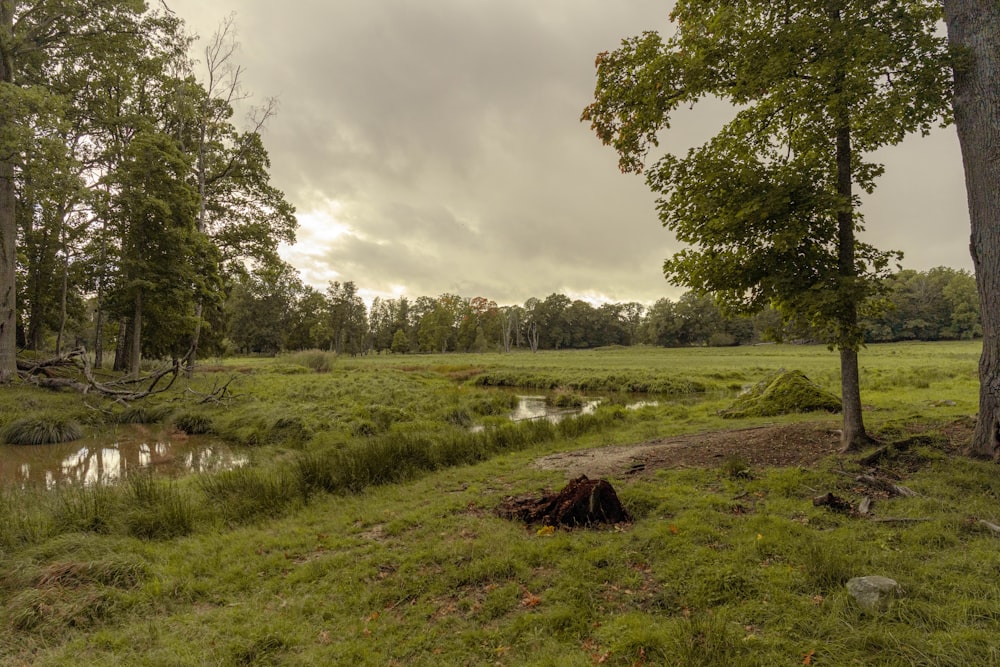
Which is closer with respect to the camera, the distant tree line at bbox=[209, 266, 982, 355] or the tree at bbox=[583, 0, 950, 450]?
the tree at bbox=[583, 0, 950, 450]

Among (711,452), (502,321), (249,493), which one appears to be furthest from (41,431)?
(502,321)

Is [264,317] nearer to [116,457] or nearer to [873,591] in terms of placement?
[116,457]

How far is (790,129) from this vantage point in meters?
8.28

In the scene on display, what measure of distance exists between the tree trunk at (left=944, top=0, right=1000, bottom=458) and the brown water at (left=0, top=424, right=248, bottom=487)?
42.5 ft

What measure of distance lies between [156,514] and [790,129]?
40.1 feet

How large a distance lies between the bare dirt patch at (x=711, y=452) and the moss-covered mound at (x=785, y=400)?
150 inches

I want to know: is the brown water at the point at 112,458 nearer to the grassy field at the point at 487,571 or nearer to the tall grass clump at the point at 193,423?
the tall grass clump at the point at 193,423

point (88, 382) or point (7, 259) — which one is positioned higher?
point (7, 259)

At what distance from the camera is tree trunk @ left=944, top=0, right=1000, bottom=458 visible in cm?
610

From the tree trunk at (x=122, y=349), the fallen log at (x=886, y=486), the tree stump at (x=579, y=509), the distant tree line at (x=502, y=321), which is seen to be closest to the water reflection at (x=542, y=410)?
the tree stump at (x=579, y=509)

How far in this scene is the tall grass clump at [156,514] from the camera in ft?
20.1

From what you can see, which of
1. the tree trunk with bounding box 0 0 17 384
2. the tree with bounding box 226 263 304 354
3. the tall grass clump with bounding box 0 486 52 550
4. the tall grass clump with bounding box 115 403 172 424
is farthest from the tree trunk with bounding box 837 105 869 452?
the tree with bounding box 226 263 304 354

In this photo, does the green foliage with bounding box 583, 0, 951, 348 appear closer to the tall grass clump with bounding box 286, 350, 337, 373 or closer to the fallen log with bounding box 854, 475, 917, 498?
the fallen log with bounding box 854, 475, 917, 498

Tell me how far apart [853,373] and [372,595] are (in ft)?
27.1
